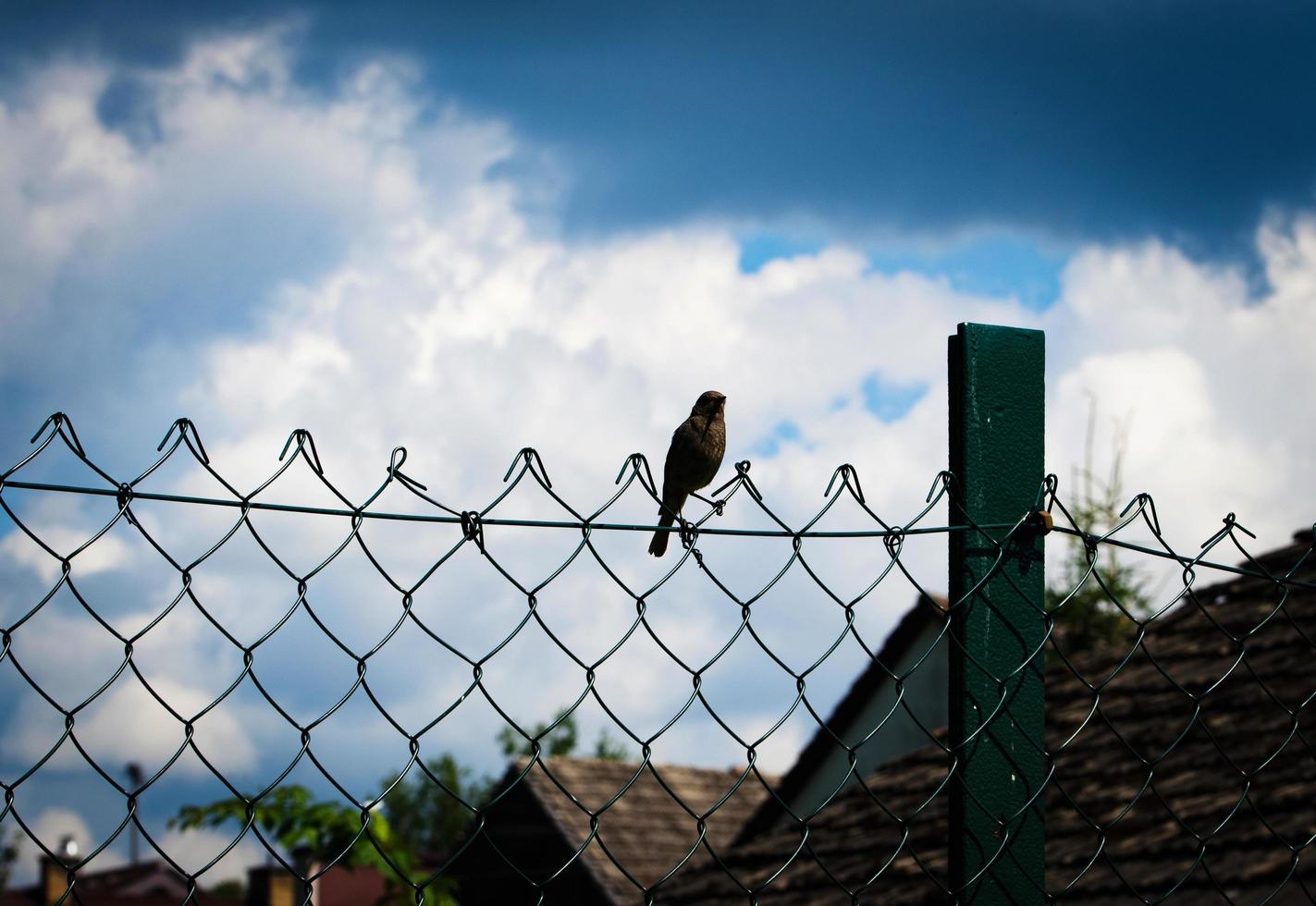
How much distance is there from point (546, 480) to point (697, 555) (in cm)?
24

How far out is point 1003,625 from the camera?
2293 mm

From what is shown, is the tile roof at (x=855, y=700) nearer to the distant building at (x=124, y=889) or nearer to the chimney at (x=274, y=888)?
the chimney at (x=274, y=888)

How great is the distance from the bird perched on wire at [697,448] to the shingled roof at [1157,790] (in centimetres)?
153

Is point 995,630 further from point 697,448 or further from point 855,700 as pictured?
point 855,700

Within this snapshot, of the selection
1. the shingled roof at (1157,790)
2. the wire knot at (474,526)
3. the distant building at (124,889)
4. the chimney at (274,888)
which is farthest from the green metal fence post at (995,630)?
the distant building at (124,889)

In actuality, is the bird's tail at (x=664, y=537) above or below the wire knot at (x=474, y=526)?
above

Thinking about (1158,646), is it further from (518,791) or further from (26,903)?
(26,903)

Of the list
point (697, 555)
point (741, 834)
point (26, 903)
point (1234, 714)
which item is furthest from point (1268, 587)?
point (26, 903)

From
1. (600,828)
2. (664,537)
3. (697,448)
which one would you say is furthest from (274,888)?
(697,448)

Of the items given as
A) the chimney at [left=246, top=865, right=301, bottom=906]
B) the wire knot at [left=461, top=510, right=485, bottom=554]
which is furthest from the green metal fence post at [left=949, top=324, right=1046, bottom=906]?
the chimney at [left=246, top=865, right=301, bottom=906]

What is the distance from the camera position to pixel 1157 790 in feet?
15.8

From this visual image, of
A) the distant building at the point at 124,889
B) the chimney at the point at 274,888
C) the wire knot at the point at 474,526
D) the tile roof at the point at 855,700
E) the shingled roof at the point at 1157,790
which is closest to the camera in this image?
the wire knot at the point at 474,526

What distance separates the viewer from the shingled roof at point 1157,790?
4969mm

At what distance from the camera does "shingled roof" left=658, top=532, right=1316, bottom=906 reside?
497 centimetres
